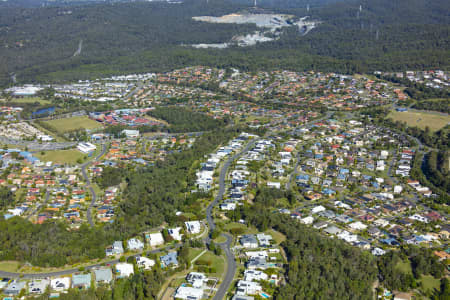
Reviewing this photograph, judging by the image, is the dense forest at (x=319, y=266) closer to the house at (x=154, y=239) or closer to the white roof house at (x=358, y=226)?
the white roof house at (x=358, y=226)

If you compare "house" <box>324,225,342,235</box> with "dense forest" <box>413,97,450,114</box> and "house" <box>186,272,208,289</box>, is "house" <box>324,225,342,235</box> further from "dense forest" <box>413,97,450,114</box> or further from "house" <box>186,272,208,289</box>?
"dense forest" <box>413,97,450,114</box>

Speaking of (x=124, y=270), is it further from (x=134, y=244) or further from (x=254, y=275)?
(x=254, y=275)

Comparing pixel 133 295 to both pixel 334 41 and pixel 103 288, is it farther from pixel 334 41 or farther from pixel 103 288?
pixel 334 41

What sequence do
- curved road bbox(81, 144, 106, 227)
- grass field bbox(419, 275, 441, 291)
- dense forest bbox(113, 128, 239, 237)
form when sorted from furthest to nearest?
curved road bbox(81, 144, 106, 227) < dense forest bbox(113, 128, 239, 237) < grass field bbox(419, 275, 441, 291)

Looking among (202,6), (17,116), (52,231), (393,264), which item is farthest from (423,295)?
(202,6)

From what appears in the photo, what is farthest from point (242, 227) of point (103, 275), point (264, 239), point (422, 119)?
point (422, 119)

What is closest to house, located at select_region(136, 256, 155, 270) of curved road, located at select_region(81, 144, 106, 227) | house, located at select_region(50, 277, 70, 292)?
house, located at select_region(50, 277, 70, 292)
